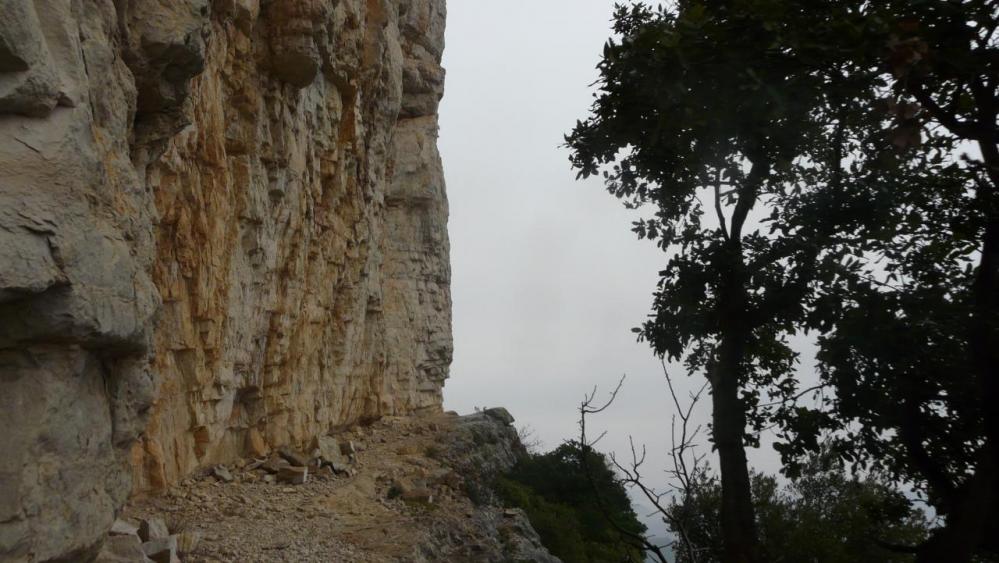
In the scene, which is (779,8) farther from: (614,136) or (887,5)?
(614,136)

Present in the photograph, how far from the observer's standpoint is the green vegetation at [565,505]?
645 inches

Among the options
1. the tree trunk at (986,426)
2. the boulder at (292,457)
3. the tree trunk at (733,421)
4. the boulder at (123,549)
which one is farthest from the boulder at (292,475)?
the tree trunk at (986,426)

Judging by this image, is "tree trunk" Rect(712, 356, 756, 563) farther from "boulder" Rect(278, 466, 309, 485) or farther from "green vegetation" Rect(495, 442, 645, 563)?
"boulder" Rect(278, 466, 309, 485)

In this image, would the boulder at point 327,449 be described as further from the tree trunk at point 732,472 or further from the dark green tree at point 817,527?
the tree trunk at point 732,472

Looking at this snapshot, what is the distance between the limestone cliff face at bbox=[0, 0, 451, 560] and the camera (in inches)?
171

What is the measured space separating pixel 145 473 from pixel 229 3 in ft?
21.2

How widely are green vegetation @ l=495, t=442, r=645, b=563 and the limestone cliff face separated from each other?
418 centimetres

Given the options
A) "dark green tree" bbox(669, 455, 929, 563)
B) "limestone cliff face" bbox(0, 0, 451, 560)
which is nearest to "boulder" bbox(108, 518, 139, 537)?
"limestone cliff face" bbox(0, 0, 451, 560)

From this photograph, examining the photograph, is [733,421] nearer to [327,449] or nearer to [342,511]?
[342,511]

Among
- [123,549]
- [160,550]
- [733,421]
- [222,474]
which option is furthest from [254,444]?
[733,421]

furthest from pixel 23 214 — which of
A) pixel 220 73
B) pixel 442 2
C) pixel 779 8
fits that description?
pixel 442 2

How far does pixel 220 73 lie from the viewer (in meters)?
11.1

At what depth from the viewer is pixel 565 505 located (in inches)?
789

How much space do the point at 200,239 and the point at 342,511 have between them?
4.89 meters
